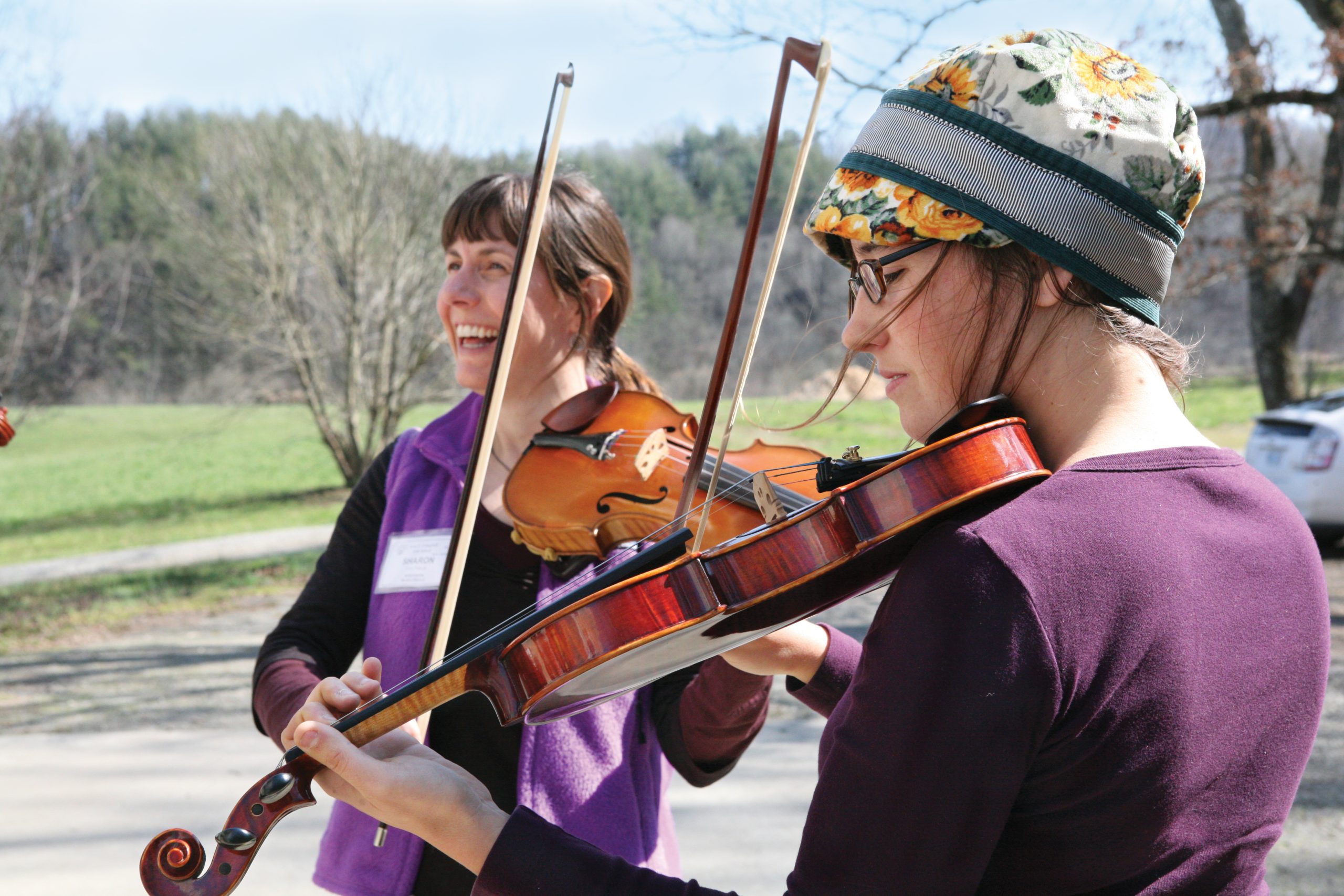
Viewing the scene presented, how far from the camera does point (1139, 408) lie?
92 cm

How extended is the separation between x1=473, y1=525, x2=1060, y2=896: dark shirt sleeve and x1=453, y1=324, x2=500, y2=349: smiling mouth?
1301 millimetres

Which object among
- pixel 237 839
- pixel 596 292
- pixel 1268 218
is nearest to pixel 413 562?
pixel 596 292

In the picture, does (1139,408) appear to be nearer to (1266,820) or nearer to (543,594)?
(1266,820)

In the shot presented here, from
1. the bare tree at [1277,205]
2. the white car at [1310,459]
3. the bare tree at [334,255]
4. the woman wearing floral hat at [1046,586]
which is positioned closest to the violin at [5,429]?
the woman wearing floral hat at [1046,586]

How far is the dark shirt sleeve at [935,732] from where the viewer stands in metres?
0.77

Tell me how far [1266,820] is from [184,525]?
1419 cm

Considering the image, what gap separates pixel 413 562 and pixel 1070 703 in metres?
1.24

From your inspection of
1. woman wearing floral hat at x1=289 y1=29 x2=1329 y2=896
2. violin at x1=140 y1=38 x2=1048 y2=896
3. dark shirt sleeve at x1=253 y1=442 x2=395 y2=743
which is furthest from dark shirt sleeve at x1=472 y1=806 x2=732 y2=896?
dark shirt sleeve at x1=253 y1=442 x2=395 y2=743

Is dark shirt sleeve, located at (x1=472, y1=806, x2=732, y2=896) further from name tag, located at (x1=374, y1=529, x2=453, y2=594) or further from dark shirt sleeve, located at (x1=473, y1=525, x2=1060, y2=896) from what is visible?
name tag, located at (x1=374, y1=529, x2=453, y2=594)

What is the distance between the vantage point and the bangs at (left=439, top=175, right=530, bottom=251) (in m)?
1.96

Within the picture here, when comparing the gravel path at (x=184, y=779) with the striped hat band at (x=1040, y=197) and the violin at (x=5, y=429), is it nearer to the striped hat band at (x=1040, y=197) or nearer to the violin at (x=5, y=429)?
the violin at (x=5, y=429)

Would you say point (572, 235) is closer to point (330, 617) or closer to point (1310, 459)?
point (330, 617)

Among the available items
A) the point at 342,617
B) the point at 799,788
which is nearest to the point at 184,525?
the point at 799,788

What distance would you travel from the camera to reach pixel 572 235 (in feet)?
6.71
